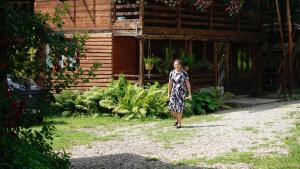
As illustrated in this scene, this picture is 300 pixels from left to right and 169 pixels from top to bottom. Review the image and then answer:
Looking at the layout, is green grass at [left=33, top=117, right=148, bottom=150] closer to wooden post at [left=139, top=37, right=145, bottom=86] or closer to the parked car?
wooden post at [left=139, top=37, right=145, bottom=86]

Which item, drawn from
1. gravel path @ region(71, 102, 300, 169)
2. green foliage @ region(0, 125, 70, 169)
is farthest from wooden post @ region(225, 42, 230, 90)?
green foliage @ region(0, 125, 70, 169)

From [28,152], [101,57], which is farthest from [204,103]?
[28,152]

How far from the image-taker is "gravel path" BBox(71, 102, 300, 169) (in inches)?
417

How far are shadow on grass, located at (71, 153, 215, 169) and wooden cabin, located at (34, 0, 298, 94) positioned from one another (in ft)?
35.2

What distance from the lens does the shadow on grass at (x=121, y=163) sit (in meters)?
9.97

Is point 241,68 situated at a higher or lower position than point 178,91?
higher

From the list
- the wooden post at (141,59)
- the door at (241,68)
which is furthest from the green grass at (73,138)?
the door at (241,68)

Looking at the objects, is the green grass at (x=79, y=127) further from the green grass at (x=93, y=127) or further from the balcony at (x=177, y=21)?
the balcony at (x=177, y=21)

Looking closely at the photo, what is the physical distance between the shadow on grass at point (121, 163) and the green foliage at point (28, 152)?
191 centimetres

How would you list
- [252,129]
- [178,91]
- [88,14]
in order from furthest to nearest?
1. [88,14]
2. [178,91]
3. [252,129]

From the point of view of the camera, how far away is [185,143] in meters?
12.8

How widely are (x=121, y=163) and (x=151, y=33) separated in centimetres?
1194

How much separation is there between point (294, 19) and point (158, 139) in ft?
56.7

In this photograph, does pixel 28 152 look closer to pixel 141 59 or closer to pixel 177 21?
pixel 141 59
